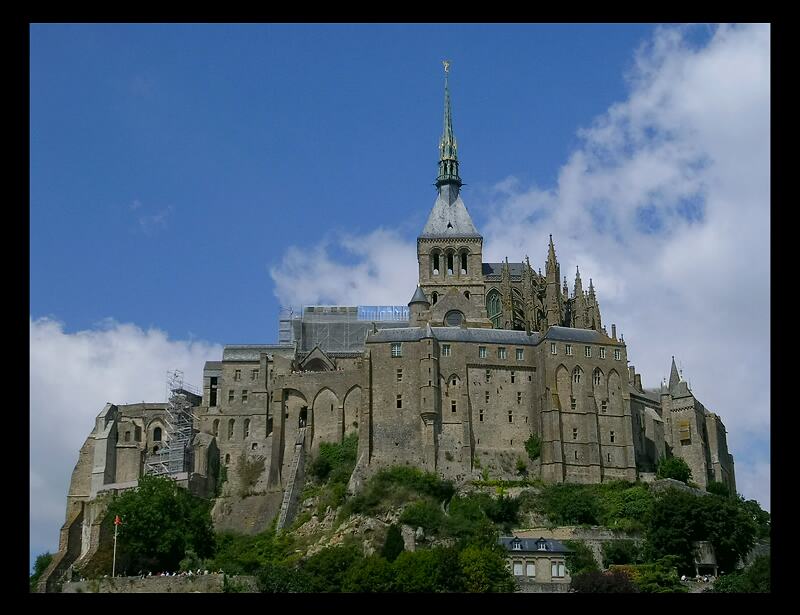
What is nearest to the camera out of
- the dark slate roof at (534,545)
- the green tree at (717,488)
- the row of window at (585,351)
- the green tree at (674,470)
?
the dark slate roof at (534,545)

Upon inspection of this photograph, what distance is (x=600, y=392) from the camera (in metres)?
95.2

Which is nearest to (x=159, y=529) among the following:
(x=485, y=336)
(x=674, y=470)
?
(x=485, y=336)

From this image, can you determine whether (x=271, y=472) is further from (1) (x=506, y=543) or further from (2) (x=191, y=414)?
(1) (x=506, y=543)

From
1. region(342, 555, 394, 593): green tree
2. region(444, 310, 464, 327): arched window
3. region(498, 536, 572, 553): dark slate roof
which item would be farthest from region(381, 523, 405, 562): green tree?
region(444, 310, 464, 327): arched window

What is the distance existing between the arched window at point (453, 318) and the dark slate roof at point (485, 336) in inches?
205

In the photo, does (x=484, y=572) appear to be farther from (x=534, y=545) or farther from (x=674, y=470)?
(x=674, y=470)

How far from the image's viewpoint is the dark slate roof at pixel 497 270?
111 metres

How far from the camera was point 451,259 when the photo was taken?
364 ft

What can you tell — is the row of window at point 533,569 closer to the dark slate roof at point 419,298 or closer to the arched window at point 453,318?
the arched window at point 453,318

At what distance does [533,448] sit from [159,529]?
92.6 feet

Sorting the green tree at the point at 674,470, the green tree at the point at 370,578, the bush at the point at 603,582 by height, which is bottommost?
the bush at the point at 603,582

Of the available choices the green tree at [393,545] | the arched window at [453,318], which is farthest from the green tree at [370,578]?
the arched window at [453,318]

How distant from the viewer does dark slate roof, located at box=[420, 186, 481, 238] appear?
111750 millimetres
